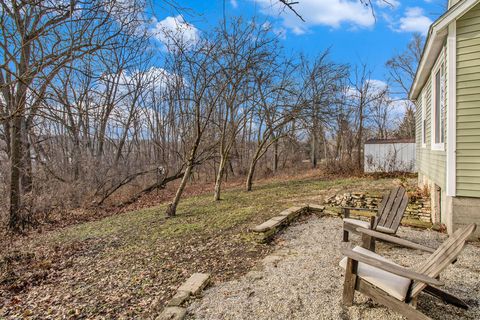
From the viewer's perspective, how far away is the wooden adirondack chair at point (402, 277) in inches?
83.2

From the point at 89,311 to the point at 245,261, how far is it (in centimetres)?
186

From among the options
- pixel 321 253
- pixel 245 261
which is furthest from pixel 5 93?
pixel 321 253

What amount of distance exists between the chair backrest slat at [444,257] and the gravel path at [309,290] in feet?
1.53

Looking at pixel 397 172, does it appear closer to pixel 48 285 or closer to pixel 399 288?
pixel 399 288

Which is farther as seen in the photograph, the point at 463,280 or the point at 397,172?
the point at 397,172

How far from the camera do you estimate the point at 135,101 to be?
51.9 feet

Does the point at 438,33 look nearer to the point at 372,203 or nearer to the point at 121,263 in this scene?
the point at 372,203

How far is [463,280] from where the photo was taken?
314 cm

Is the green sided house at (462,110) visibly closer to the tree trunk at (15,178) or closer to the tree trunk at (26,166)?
the tree trunk at (15,178)

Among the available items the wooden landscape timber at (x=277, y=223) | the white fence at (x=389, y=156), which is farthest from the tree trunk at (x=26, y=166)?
the white fence at (x=389, y=156)

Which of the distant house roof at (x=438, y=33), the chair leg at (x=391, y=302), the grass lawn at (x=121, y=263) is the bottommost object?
the grass lawn at (x=121, y=263)

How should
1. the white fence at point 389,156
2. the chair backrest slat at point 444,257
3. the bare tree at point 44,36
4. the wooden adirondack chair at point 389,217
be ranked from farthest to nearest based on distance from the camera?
the white fence at point 389,156 < the wooden adirondack chair at point 389,217 < the bare tree at point 44,36 < the chair backrest slat at point 444,257

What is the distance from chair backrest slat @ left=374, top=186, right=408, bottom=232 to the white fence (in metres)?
10.8

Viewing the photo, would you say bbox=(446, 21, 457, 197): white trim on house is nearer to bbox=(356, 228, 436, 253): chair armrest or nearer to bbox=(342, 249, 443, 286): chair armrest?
bbox=(356, 228, 436, 253): chair armrest
